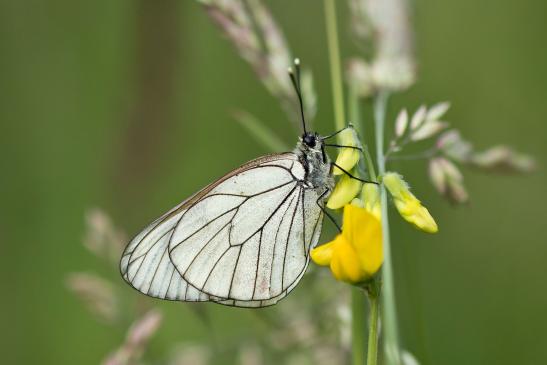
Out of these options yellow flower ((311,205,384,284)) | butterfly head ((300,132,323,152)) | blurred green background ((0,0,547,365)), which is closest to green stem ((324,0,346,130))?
butterfly head ((300,132,323,152))

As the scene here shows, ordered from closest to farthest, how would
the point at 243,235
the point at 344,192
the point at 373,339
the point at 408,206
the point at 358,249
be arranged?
1. the point at 373,339
2. the point at 358,249
3. the point at 408,206
4. the point at 344,192
5. the point at 243,235

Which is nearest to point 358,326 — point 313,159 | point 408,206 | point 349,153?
point 408,206

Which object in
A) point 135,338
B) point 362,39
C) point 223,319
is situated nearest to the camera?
point 135,338

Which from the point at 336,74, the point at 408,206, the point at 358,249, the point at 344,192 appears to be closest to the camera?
the point at 358,249

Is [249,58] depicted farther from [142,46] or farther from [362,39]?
[142,46]

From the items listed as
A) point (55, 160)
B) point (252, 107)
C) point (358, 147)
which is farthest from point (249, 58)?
point (55, 160)

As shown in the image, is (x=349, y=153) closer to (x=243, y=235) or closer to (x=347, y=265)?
(x=347, y=265)
